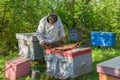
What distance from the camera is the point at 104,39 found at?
9.51 m

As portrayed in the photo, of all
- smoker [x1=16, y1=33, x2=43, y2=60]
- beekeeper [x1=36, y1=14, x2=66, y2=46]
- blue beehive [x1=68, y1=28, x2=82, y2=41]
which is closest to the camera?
beekeeper [x1=36, y1=14, x2=66, y2=46]

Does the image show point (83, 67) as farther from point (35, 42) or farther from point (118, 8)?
point (118, 8)

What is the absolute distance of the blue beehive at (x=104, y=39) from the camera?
9250 mm

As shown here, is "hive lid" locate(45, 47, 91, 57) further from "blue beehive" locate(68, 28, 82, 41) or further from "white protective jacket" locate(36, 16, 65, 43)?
"blue beehive" locate(68, 28, 82, 41)

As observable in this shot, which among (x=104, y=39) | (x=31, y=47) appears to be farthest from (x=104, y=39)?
(x=31, y=47)

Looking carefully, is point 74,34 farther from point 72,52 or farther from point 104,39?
point 72,52

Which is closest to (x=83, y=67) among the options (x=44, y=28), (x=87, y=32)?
(x=44, y=28)

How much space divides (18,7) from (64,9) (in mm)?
3893

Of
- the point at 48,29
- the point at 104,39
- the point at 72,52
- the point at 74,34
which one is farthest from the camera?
the point at 74,34

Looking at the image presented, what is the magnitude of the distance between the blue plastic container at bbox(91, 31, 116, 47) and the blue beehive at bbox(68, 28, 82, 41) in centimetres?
161

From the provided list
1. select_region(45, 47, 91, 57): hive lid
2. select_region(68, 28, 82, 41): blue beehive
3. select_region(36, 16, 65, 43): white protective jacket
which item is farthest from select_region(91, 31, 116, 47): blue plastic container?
select_region(45, 47, 91, 57): hive lid

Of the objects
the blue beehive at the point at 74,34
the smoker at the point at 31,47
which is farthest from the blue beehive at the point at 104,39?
the smoker at the point at 31,47

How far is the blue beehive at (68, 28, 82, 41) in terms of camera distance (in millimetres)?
11375

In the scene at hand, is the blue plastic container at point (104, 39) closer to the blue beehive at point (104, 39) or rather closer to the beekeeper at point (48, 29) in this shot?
the blue beehive at point (104, 39)
